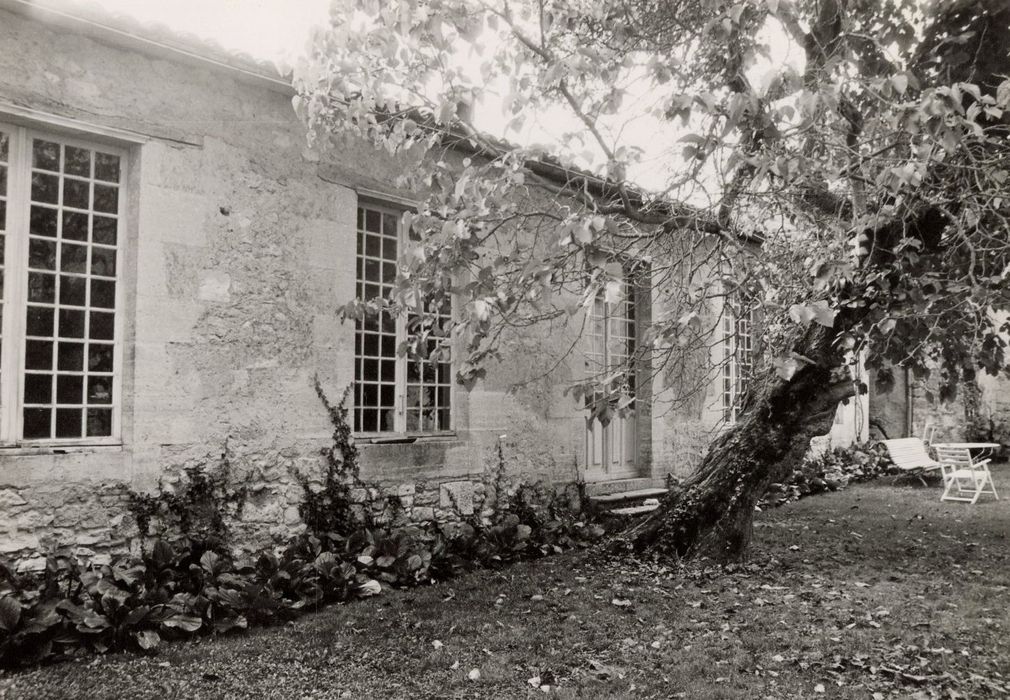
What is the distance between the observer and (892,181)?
392cm

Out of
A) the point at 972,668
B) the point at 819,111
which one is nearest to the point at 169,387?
the point at 819,111

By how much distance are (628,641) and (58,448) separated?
401 cm

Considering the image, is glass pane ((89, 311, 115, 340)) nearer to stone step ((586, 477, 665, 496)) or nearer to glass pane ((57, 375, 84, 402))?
glass pane ((57, 375, 84, 402))

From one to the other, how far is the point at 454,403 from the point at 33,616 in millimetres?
3898

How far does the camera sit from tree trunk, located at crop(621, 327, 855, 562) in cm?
639

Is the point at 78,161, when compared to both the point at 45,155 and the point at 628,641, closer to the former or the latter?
the point at 45,155

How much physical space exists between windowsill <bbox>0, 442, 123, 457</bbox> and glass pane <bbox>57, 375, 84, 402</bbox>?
0.23m

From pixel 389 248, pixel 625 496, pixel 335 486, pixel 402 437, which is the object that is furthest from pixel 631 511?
pixel 389 248

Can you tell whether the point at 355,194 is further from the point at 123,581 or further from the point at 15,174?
the point at 123,581

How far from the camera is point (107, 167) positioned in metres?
5.36

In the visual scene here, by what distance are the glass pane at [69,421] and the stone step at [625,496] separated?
527 cm

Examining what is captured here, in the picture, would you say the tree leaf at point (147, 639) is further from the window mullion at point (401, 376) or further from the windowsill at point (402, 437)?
the window mullion at point (401, 376)

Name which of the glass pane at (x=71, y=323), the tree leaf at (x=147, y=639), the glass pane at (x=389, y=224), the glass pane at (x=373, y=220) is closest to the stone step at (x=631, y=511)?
the glass pane at (x=389, y=224)

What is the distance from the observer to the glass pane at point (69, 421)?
5.12m
